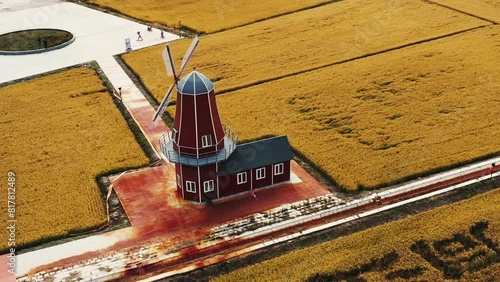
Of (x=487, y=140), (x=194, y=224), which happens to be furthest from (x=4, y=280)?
(x=487, y=140)

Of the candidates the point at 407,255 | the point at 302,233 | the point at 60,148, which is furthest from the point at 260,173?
the point at 60,148

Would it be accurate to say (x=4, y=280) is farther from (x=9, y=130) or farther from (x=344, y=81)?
(x=344, y=81)

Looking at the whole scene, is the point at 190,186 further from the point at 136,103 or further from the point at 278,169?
the point at 136,103

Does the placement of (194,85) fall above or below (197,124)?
above

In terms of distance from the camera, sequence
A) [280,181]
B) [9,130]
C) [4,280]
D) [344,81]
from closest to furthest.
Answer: [4,280] → [280,181] → [9,130] → [344,81]

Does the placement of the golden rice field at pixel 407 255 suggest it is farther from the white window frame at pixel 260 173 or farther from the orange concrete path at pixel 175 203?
the white window frame at pixel 260 173

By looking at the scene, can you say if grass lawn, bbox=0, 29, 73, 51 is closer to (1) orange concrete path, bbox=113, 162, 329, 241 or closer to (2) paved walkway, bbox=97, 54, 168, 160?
(2) paved walkway, bbox=97, 54, 168, 160

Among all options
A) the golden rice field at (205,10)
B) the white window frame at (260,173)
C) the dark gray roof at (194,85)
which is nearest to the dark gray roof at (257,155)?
the white window frame at (260,173)
